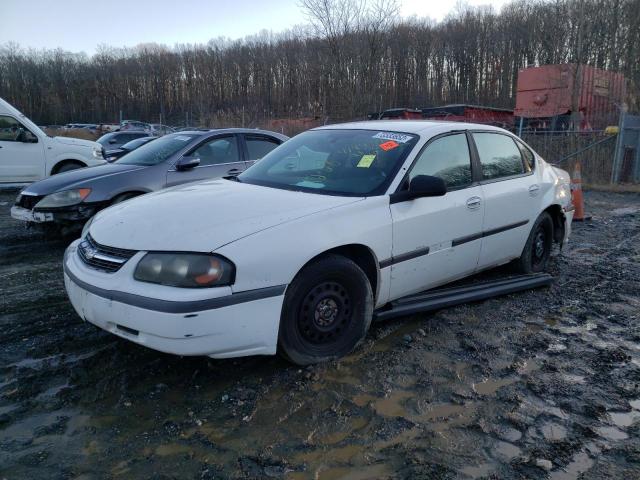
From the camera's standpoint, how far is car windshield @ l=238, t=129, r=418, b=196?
3646 mm

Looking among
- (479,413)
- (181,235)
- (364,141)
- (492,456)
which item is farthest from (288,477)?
(364,141)

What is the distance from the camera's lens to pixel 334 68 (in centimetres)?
1845

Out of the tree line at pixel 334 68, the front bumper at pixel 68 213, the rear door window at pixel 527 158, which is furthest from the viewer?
the tree line at pixel 334 68

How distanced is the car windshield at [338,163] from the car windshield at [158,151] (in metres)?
2.70

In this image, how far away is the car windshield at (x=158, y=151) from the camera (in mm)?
6648

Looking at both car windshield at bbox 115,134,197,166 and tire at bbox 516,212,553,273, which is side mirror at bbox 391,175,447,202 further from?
car windshield at bbox 115,134,197,166

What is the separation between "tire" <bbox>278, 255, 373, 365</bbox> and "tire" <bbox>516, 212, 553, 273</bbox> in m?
2.31

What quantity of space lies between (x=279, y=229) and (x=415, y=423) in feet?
4.21

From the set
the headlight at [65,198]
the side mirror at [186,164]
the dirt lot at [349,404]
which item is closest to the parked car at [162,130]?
the side mirror at [186,164]

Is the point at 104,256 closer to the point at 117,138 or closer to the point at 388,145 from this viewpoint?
the point at 388,145

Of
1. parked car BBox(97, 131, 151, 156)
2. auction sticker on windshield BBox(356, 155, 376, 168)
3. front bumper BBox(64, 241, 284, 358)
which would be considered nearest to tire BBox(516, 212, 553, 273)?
auction sticker on windshield BBox(356, 155, 376, 168)

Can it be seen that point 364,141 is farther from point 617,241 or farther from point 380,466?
point 617,241

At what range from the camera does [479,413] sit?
279 cm

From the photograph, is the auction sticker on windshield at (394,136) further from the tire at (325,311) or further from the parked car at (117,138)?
the parked car at (117,138)
